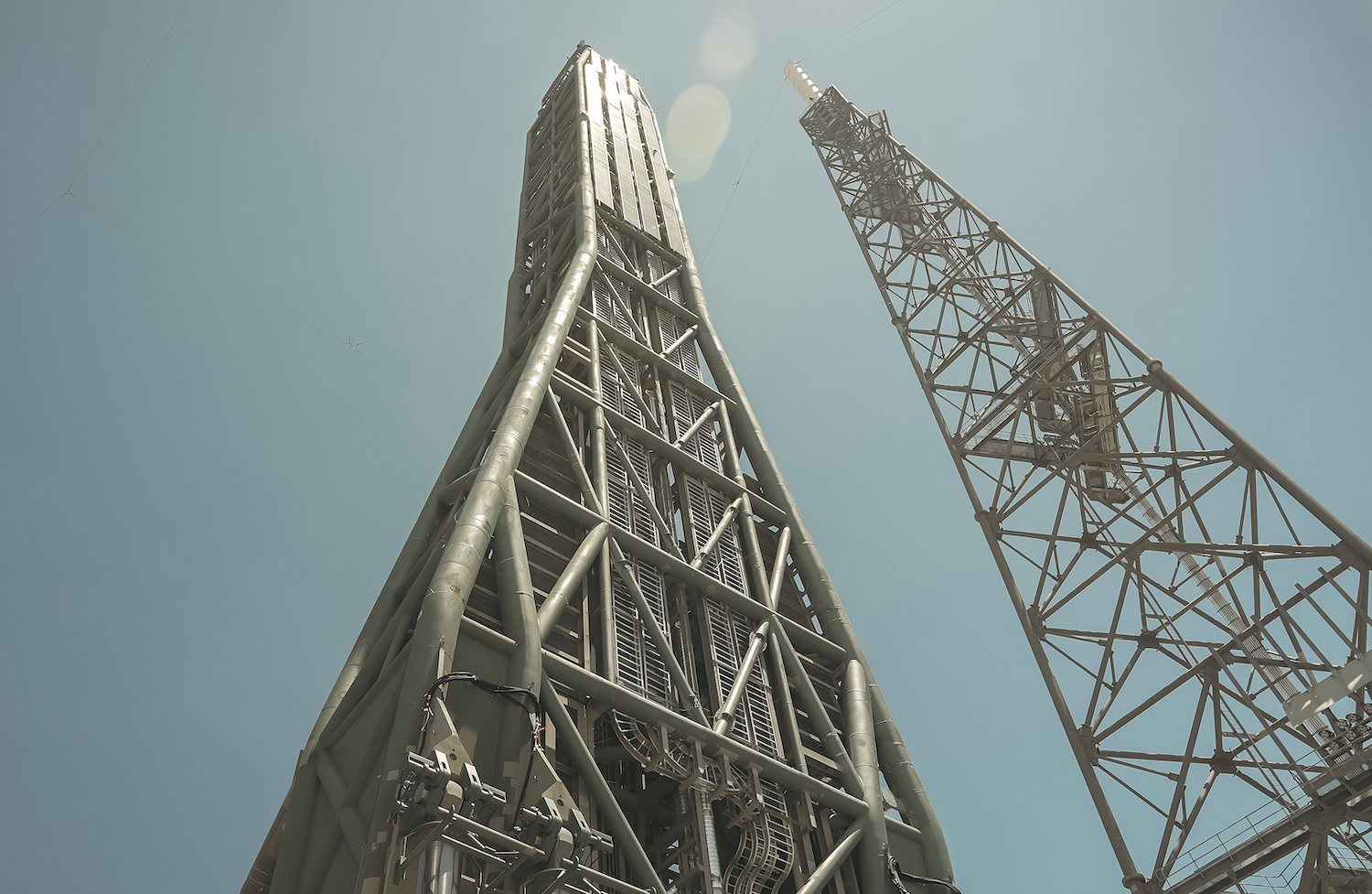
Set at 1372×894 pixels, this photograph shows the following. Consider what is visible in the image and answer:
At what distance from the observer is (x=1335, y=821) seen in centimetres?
1588

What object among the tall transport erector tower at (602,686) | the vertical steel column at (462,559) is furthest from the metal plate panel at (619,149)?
the vertical steel column at (462,559)

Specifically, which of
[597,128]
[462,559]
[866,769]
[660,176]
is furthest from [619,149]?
[866,769]

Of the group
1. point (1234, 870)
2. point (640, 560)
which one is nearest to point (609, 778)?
point (640, 560)

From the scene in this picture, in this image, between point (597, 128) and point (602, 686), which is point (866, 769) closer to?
point (602, 686)

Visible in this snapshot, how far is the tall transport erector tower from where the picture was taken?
1188 centimetres

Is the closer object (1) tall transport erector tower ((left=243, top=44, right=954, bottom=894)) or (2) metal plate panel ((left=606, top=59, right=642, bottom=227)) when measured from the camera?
(1) tall transport erector tower ((left=243, top=44, right=954, bottom=894))

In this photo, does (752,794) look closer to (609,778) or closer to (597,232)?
(609,778)

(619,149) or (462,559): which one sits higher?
(619,149)

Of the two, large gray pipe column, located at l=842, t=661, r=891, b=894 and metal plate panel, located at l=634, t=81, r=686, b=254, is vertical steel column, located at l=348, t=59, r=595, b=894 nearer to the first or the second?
large gray pipe column, located at l=842, t=661, r=891, b=894

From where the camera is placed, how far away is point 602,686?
48.8 ft

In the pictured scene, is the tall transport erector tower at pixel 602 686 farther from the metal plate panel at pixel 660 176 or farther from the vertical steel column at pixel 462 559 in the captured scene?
the metal plate panel at pixel 660 176

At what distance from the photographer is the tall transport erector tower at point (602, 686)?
11.9 metres

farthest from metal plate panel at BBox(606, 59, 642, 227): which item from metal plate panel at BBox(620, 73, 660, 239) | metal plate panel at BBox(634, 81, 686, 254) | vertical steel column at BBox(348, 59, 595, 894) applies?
vertical steel column at BBox(348, 59, 595, 894)

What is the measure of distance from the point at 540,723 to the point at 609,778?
2.94 m
